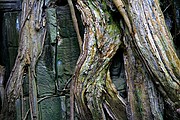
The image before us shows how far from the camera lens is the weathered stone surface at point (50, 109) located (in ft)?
5.36

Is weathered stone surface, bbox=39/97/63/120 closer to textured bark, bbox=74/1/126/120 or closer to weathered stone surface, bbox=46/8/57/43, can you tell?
textured bark, bbox=74/1/126/120

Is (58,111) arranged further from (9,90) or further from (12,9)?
(12,9)

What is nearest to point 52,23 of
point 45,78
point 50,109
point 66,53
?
point 66,53

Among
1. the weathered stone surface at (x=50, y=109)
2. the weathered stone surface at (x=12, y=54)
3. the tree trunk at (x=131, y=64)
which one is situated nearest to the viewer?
the tree trunk at (x=131, y=64)

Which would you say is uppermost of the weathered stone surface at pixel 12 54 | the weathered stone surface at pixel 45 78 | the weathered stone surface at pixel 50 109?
the weathered stone surface at pixel 12 54

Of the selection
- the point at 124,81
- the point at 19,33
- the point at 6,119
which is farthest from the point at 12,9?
the point at 124,81

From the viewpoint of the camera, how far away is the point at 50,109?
5.37 ft

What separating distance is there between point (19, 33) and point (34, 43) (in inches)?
5.7

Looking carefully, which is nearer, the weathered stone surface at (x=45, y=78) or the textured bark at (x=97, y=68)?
the textured bark at (x=97, y=68)

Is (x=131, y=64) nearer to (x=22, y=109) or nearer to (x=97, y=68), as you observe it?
(x=97, y=68)

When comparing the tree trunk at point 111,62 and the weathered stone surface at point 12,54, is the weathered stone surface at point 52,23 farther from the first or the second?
the weathered stone surface at point 12,54

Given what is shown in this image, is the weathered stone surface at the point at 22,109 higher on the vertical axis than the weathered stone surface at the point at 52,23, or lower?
lower

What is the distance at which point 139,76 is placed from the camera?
148 centimetres

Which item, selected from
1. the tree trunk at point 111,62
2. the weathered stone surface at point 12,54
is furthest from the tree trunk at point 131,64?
the weathered stone surface at point 12,54
